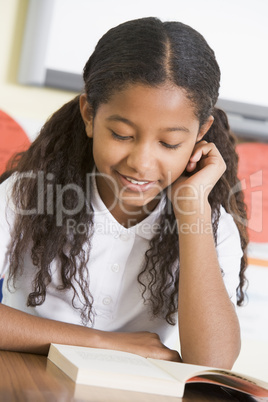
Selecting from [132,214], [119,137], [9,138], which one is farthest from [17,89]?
[119,137]

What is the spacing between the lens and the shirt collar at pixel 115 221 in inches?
44.7

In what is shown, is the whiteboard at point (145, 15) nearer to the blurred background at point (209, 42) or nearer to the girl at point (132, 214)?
the blurred background at point (209, 42)

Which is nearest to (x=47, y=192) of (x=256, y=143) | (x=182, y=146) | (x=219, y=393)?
(x=182, y=146)

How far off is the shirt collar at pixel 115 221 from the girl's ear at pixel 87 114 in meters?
0.11

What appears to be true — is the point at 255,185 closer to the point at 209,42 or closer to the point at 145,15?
the point at 209,42

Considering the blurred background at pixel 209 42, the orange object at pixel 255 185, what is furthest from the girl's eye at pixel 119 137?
the orange object at pixel 255 185

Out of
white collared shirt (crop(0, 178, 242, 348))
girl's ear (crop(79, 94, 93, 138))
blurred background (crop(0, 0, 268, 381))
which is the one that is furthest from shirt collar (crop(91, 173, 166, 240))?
blurred background (crop(0, 0, 268, 381))

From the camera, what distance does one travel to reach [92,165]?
46.0 inches

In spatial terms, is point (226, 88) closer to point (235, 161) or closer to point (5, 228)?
point (235, 161)

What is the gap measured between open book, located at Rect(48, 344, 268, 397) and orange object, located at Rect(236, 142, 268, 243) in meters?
1.19

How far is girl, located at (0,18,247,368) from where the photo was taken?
0.95m

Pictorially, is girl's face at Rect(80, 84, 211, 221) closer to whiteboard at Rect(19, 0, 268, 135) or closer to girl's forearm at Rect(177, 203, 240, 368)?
girl's forearm at Rect(177, 203, 240, 368)

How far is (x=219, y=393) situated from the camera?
0.76 meters

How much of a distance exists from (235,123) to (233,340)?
99 centimetres
